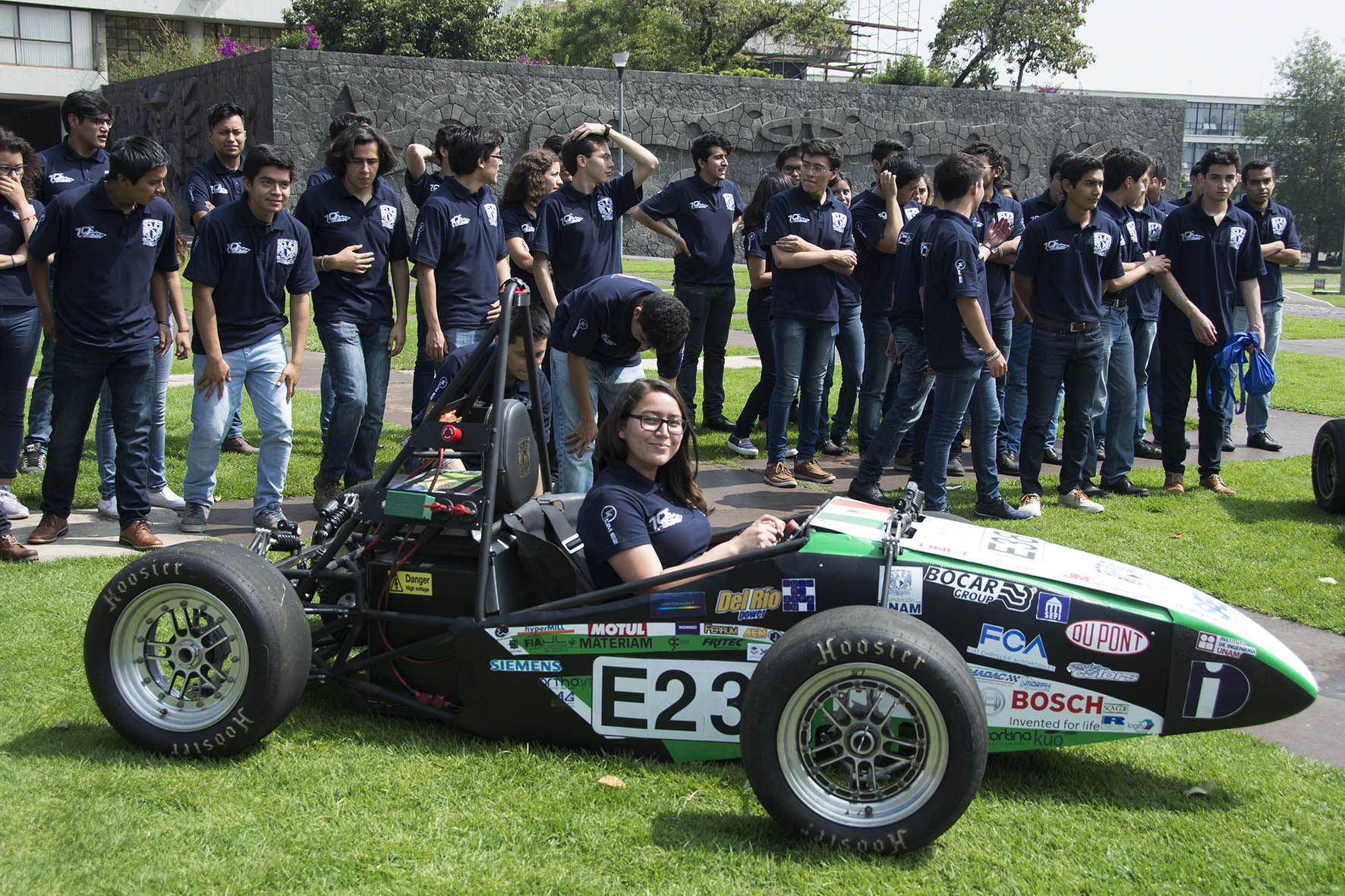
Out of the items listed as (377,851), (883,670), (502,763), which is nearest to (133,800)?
(377,851)

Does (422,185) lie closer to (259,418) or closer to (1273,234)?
(259,418)

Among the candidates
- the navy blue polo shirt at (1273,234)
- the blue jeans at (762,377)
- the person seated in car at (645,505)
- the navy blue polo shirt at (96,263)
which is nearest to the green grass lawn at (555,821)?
the person seated in car at (645,505)

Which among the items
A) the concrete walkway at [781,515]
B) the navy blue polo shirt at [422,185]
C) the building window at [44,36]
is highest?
the building window at [44,36]

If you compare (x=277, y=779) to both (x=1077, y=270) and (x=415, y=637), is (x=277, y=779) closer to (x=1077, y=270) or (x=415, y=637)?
(x=415, y=637)

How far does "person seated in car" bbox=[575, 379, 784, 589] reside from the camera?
3.72 meters

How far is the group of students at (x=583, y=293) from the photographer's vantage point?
19.2 ft

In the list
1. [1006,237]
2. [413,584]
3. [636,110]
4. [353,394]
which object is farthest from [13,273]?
[636,110]

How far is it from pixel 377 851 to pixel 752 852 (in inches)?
41.3

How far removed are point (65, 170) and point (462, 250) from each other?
2794mm

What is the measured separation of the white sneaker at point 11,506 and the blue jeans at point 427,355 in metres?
2.39

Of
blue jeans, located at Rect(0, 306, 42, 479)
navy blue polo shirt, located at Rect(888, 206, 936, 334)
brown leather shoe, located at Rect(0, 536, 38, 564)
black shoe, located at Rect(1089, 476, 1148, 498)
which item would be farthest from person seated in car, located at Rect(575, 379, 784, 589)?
black shoe, located at Rect(1089, 476, 1148, 498)

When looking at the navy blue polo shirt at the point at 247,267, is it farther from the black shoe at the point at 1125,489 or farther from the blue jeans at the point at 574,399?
the black shoe at the point at 1125,489

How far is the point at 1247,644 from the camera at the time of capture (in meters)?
3.35

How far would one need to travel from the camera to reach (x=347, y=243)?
22.3 ft
